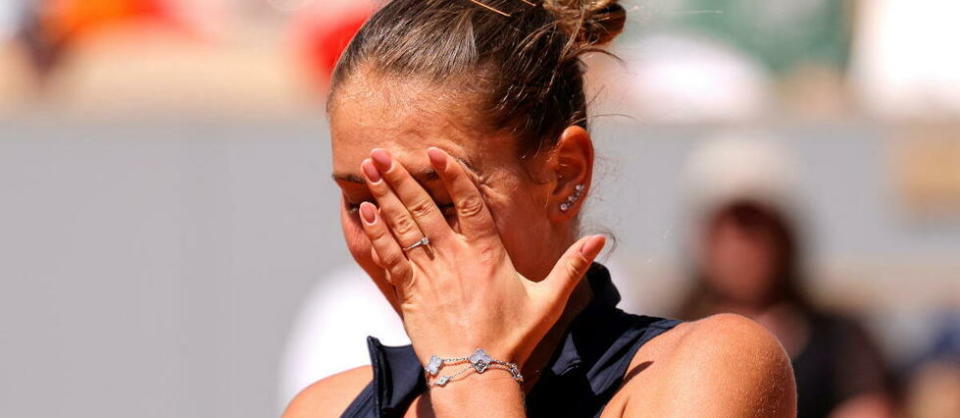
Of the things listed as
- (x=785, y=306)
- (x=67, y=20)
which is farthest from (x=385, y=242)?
(x=67, y=20)

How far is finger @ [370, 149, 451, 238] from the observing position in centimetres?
174

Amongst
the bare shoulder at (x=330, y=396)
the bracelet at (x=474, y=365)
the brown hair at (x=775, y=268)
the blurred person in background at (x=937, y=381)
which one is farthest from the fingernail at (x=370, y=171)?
the blurred person in background at (x=937, y=381)

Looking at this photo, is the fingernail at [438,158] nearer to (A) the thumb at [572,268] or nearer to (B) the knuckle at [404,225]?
(B) the knuckle at [404,225]

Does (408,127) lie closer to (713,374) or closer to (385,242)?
(385,242)

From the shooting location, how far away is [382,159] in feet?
5.71

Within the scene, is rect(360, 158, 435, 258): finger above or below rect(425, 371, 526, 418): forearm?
above

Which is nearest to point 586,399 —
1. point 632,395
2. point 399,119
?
point 632,395

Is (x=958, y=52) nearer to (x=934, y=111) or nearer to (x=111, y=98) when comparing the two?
(x=934, y=111)

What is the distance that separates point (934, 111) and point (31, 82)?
3538 millimetres

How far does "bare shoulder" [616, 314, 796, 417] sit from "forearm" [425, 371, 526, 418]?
163mm

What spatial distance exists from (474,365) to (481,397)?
43mm

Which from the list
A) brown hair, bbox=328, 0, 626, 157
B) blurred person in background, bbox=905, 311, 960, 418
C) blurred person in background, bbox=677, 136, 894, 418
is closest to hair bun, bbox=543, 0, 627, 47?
brown hair, bbox=328, 0, 626, 157

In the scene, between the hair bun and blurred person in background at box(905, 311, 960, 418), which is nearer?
the hair bun

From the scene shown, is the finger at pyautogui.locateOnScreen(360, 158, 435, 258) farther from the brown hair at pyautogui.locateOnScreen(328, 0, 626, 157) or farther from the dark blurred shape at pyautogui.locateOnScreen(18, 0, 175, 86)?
the dark blurred shape at pyautogui.locateOnScreen(18, 0, 175, 86)
